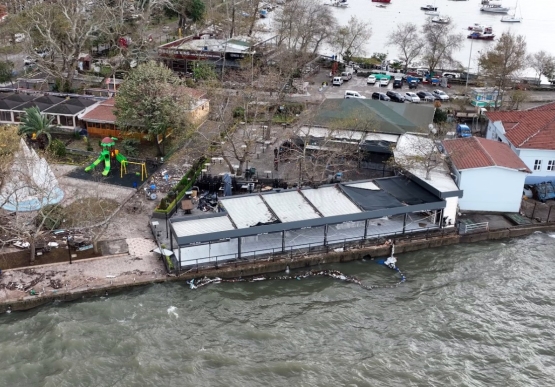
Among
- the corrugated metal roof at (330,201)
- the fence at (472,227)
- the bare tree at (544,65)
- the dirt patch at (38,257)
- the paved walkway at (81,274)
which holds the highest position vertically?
the bare tree at (544,65)

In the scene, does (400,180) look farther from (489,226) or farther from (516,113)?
(516,113)

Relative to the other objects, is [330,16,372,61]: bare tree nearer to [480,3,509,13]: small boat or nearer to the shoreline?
the shoreline

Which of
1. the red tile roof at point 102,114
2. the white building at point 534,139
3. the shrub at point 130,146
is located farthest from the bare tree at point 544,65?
the red tile roof at point 102,114

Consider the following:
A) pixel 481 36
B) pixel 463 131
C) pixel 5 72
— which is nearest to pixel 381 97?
pixel 463 131

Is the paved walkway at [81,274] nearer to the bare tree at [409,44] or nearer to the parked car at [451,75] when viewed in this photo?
the parked car at [451,75]

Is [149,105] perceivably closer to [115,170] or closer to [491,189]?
[115,170]

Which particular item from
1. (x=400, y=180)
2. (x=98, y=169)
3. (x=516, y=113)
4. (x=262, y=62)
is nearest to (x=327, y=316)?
(x=400, y=180)
